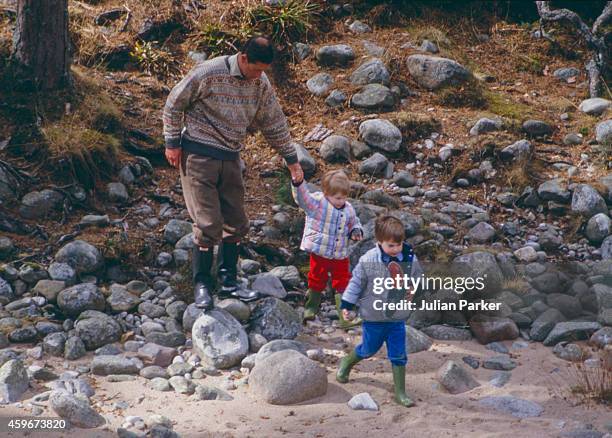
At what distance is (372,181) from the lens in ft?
28.9

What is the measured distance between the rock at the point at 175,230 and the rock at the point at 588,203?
11.9 ft

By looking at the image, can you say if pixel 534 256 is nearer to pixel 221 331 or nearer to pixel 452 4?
pixel 221 331

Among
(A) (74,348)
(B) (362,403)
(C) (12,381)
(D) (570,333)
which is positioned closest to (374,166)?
(D) (570,333)

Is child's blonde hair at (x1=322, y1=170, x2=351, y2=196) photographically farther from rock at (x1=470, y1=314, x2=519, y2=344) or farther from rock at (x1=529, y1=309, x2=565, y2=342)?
rock at (x1=529, y1=309, x2=565, y2=342)

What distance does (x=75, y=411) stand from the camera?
5172 millimetres

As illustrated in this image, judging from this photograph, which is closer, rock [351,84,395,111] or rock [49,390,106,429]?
rock [49,390,106,429]

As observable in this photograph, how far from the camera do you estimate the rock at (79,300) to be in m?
6.56

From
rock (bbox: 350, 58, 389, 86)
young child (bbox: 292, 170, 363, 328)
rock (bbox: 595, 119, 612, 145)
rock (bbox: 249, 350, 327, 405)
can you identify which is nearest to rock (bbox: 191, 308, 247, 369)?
rock (bbox: 249, 350, 327, 405)

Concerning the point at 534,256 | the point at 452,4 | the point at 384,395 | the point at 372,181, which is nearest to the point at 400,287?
the point at 384,395

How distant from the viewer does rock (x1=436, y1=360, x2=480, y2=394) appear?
19.0ft

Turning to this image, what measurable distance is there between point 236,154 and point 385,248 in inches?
59.9

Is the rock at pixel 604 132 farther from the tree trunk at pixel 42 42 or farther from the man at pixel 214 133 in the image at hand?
the tree trunk at pixel 42 42

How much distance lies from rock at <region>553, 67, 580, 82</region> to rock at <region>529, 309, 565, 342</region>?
4.51m

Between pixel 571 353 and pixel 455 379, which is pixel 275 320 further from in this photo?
pixel 571 353
